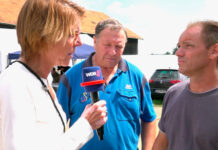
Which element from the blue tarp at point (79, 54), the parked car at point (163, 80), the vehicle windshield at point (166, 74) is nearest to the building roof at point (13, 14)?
the blue tarp at point (79, 54)

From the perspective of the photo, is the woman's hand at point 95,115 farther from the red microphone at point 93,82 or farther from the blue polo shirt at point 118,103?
the blue polo shirt at point 118,103

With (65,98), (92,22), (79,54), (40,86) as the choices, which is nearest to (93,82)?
(40,86)

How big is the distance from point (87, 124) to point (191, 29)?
1.18 m

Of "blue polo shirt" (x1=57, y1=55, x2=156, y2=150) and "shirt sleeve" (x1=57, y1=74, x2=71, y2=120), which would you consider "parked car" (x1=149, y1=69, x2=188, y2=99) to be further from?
"shirt sleeve" (x1=57, y1=74, x2=71, y2=120)

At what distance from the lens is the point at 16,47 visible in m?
Answer: 9.31

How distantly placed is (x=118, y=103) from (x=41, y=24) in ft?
3.89

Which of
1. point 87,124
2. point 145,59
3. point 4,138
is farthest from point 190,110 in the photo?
point 145,59

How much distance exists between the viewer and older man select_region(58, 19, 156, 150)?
2248 mm

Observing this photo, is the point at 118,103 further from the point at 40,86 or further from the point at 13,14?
the point at 13,14

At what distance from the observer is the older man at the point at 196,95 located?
1.77 metres

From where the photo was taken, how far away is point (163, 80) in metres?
11.6

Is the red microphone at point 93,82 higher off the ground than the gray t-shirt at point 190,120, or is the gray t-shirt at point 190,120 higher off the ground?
the red microphone at point 93,82

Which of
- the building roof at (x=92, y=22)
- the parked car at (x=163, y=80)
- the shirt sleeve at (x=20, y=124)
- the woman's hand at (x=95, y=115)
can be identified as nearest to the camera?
the shirt sleeve at (x=20, y=124)

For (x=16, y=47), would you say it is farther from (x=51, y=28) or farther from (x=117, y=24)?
(x=51, y=28)
